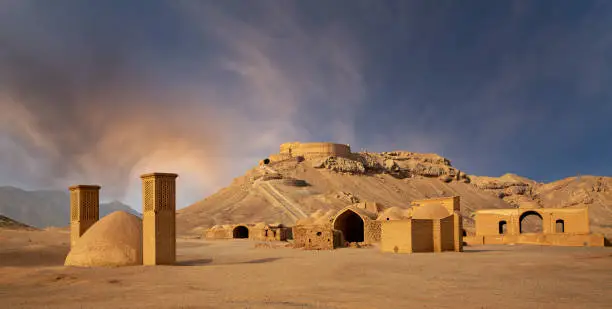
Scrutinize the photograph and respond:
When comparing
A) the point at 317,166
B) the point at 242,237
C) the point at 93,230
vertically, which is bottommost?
the point at 242,237

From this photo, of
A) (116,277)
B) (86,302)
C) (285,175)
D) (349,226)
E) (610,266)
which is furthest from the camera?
(285,175)

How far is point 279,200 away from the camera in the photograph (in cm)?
5569

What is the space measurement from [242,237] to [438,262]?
26769 mm

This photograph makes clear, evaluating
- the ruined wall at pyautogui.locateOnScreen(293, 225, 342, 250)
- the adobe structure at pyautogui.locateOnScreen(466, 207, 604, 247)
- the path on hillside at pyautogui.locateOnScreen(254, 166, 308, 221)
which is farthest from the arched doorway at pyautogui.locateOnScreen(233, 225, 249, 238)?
the adobe structure at pyautogui.locateOnScreen(466, 207, 604, 247)

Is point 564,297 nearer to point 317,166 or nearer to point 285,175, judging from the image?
point 285,175

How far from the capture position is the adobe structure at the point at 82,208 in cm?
1914

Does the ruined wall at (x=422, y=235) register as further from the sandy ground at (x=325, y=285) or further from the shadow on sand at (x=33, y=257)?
the shadow on sand at (x=33, y=257)

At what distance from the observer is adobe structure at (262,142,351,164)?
7528 cm

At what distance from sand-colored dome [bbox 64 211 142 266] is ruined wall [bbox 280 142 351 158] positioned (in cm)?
5924

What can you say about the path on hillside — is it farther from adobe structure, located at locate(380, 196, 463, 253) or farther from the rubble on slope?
adobe structure, located at locate(380, 196, 463, 253)

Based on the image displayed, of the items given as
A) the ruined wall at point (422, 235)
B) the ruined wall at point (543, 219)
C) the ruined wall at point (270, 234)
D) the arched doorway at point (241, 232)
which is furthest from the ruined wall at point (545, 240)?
the arched doorway at point (241, 232)

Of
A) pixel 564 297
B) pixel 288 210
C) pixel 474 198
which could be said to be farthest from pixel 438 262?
pixel 474 198

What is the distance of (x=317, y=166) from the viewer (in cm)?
7144

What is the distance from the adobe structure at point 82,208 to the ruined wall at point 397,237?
40.8 ft
